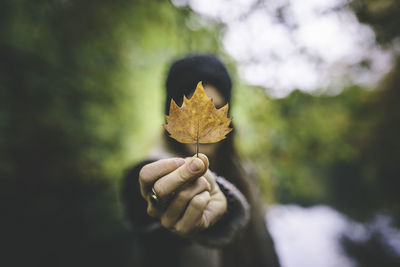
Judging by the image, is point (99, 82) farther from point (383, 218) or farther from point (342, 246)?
point (383, 218)

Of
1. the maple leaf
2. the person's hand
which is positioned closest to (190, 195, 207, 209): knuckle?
the person's hand

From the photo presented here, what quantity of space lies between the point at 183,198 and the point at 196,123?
29 cm

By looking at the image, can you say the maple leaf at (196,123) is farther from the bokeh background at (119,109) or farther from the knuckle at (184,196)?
the bokeh background at (119,109)

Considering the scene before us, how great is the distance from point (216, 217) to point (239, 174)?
1.01 metres

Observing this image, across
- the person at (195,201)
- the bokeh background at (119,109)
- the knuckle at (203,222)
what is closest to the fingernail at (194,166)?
Answer: the person at (195,201)

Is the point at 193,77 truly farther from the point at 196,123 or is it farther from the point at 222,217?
the point at 222,217

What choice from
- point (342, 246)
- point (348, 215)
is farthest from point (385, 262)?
point (348, 215)

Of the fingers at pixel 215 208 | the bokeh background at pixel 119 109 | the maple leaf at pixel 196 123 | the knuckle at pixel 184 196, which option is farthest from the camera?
the bokeh background at pixel 119 109

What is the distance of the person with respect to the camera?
66 centimetres

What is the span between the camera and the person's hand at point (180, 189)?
616 millimetres

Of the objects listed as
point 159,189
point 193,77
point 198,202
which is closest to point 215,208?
point 198,202

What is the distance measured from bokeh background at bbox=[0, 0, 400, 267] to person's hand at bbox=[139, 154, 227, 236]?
1.78m

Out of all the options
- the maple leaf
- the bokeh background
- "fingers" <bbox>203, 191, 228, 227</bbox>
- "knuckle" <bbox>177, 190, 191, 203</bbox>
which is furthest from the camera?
the bokeh background

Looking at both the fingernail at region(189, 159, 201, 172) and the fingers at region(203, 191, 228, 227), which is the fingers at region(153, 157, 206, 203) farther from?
the fingers at region(203, 191, 228, 227)
